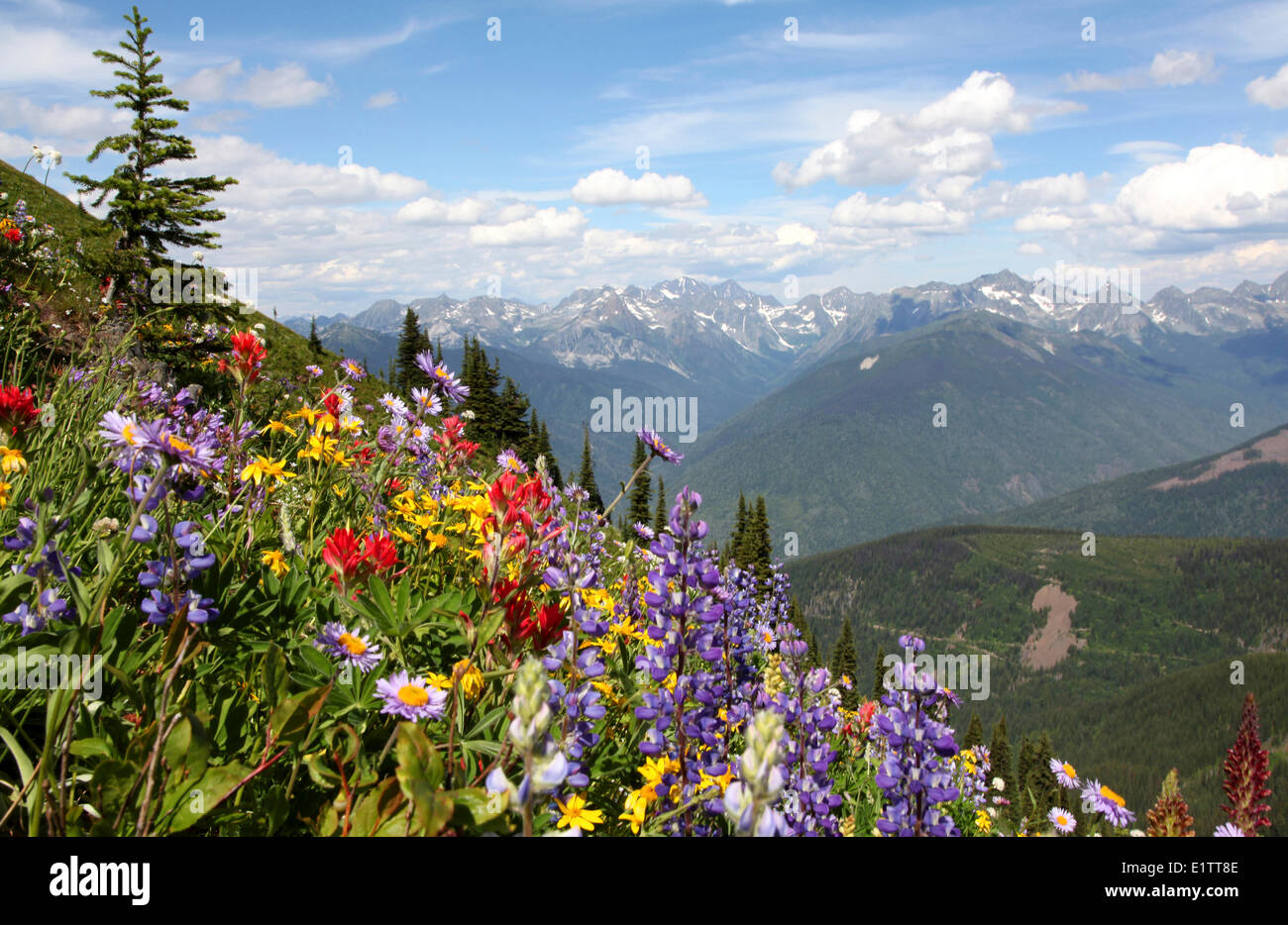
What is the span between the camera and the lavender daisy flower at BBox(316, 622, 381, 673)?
2.29 m

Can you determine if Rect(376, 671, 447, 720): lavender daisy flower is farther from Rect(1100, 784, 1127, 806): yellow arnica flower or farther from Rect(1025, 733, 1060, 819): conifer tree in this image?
Rect(1025, 733, 1060, 819): conifer tree

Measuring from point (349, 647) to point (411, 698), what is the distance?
1.26 ft

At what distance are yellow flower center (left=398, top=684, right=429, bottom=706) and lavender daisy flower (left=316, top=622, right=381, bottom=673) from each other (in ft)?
0.92

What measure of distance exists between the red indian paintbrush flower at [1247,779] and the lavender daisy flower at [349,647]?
3.45m

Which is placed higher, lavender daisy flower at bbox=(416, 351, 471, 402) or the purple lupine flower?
lavender daisy flower at bbox=(416, 351, 471, 402)

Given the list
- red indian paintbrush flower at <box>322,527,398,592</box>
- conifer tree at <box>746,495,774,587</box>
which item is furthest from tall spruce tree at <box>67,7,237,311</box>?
conifer tree at <box>746,495,774,587</box>

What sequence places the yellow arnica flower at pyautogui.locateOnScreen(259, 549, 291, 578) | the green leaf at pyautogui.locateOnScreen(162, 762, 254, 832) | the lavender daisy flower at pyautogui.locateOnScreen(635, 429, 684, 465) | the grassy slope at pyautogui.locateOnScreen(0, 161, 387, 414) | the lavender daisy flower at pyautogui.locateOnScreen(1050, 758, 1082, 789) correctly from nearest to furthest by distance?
the green leaf at pyautogui.locateOnScreen(162, 762, 254, 832) → the yellow arnica flower at pyautogui.locateOnScreen(259, 549, 291, 578) → the lavender daisy flower at pyautogui.locateOnScreen(635, 429, 684, 465) → the lavender daisy flower at pyautogui.locateOnScreen(1050, 758, 1082, 789) → the grassy slope at pyautogui.locateOnScreen(0, 161, 387, 414)

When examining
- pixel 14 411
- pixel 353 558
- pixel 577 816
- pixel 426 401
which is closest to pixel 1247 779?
pixel 577 816

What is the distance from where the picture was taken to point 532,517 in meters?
2.92

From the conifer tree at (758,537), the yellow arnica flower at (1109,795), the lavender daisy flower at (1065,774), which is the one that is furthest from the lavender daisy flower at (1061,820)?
the conifer tree at (758,537)

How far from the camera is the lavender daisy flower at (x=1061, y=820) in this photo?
5.61 meters

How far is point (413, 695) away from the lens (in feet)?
6.72

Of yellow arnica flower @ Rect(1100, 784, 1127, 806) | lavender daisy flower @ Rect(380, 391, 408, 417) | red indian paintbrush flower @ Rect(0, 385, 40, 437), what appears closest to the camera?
red indian paintbrush flower @ Rect(0, 385, 40, 437)
